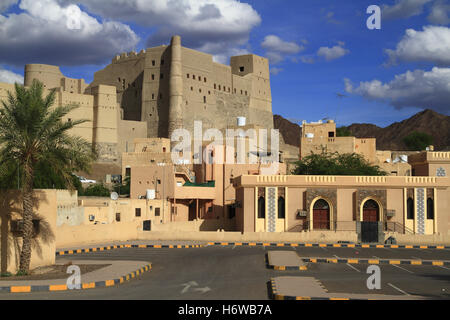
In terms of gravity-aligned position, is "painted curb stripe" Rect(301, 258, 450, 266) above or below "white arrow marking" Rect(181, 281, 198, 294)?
below

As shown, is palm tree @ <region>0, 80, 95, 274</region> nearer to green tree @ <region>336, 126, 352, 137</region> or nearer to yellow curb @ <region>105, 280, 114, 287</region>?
yellow curb @ <region>105, 280, 114, 287</region>

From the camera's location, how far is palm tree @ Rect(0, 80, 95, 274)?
17.4 meters

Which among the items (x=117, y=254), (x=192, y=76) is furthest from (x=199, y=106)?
(x=117, y=254)

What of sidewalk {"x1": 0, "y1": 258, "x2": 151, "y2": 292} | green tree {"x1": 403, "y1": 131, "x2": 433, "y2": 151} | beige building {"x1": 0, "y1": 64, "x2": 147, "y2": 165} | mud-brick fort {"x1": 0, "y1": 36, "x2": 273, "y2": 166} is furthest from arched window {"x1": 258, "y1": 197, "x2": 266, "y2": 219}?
green tree {"x1": 403, "y1": 131, "x2": 433, "y2": 151}

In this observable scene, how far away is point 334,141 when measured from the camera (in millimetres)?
57719

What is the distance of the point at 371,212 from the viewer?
109ft

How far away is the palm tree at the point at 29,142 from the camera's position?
17375 millimetres

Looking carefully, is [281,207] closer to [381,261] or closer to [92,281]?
[381,261]

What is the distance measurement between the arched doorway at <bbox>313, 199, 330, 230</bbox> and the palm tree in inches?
706

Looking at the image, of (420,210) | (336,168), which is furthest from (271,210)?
(336,168)

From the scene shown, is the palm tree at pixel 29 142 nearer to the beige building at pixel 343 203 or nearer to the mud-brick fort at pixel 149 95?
the beige building at pixel 343 203
